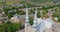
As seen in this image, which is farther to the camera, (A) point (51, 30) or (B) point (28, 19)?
(B) point (28, 19)

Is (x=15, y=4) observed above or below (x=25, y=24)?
above

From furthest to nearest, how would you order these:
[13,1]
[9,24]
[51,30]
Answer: [13,1], [9,24], [51,30]

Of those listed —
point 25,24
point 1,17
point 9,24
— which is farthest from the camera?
point 1,17

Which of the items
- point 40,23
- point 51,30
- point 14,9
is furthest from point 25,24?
point 14,9

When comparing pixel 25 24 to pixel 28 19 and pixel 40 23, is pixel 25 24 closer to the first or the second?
pixel 28 19

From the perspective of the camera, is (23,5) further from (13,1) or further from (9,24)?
(9,24)

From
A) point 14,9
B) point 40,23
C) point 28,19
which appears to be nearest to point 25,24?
point 28,19

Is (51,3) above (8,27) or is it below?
above

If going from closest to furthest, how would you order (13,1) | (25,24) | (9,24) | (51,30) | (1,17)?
(51,30), (25,24), (9,24), (1,17), (13,1)

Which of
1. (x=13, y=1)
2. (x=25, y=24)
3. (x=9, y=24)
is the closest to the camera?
(x=25, y=24)
